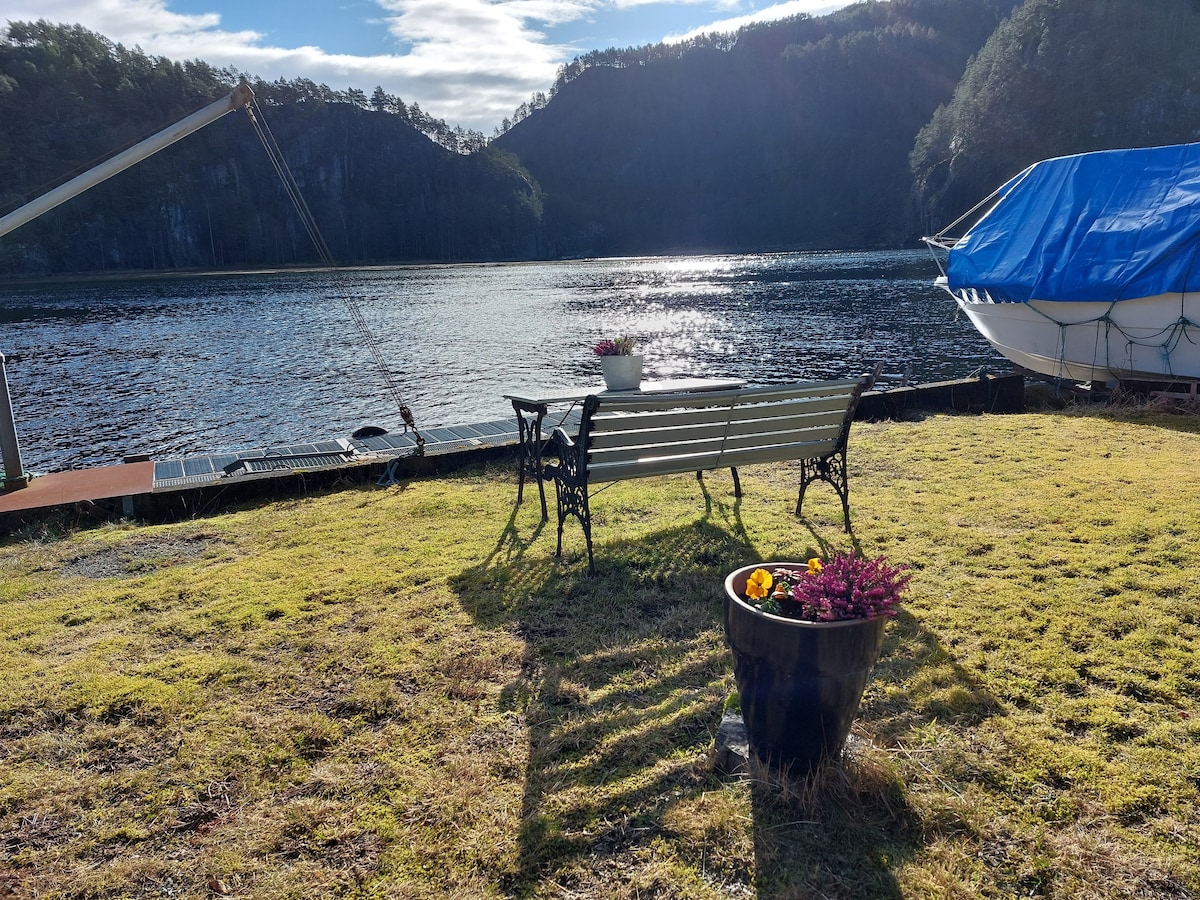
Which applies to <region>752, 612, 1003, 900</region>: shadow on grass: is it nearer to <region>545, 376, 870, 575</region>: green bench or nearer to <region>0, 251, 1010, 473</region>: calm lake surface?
<region>545, 376, 870, 575</region>: green bench

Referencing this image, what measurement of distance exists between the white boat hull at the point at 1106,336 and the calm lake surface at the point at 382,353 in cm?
789

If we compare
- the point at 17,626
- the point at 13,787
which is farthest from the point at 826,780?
the point at 17,626

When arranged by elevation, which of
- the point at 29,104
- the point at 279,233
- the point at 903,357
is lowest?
the point at 903,357

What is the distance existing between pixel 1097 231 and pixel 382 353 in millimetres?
25427

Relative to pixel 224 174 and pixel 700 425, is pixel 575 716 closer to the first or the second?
pixel 700 425

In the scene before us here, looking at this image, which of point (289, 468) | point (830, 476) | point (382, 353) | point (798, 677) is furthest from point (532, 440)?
point (382, 353)

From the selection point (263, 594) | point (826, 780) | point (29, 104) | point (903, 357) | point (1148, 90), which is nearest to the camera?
point (826, 780)

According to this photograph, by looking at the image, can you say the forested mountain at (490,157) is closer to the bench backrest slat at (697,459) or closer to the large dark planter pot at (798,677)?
the bench backrest slat at (697,459)

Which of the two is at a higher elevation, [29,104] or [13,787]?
[29,104]

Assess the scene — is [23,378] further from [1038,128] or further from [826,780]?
[1038,128]

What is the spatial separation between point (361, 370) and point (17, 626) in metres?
22.8

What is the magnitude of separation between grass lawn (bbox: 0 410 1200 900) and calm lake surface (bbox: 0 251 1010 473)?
375 inches

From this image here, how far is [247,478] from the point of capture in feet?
25.8

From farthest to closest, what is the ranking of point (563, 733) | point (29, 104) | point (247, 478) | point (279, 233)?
1. point (279, 233)
2. point (29, 104)
3. point (247, 478)
4. point (563, 733)
